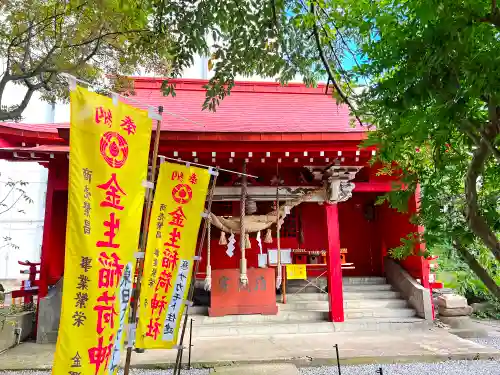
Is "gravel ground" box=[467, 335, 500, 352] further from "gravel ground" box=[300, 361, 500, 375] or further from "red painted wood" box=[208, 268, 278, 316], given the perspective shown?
"red painted wood" box=[208, 268, 278, 316]

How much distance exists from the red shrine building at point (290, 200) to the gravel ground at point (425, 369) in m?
1.77

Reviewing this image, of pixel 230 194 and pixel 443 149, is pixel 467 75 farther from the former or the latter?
pixel 230 194

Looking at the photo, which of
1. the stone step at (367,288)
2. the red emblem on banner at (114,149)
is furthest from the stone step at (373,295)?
the red emblem on banner at (114,149)

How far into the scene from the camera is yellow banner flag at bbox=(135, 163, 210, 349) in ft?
12.9

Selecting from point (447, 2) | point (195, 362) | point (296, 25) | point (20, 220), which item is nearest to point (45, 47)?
point (296, 25)

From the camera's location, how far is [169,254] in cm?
408

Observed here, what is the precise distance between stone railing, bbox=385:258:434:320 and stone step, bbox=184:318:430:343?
0.29 m

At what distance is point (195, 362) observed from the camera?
4934 millimetres

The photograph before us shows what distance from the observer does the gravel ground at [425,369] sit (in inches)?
184

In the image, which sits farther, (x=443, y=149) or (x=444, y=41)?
(x=443, y=149)

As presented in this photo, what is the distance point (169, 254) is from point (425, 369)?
3795mm

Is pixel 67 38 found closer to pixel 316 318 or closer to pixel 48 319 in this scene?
pixel 48 319

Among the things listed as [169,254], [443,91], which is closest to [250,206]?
[169,254]

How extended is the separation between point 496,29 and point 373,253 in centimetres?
850
